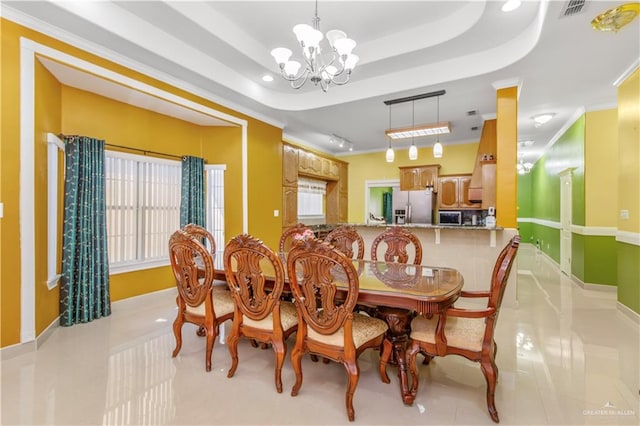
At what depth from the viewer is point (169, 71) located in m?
3.64

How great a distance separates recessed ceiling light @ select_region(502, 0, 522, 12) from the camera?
8.81ft

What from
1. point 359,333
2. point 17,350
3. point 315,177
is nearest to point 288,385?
point 359,333

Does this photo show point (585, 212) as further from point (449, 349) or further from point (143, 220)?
point (143, 220)

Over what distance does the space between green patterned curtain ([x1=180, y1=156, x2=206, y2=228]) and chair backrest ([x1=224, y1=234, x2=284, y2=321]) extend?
260 cm

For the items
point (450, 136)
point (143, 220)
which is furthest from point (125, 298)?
point (450, 136)

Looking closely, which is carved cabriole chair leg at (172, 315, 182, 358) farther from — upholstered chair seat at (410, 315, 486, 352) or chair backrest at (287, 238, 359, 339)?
upholstered chair seat at (410, 315, 486, 352)

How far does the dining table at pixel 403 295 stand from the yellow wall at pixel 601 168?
159 inches

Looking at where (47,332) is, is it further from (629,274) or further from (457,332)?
(629,274)

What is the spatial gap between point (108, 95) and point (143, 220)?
166cm

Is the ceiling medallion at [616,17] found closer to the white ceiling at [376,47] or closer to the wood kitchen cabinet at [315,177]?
the white ceiling at [376,47]

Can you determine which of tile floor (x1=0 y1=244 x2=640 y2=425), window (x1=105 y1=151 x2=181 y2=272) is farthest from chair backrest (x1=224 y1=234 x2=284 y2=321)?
window (x1=105 y1=151 x2=181 y2=272)

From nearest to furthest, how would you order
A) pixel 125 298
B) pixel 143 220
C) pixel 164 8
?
pixel 164 8 → pixel 125 298 → pixel 143 220

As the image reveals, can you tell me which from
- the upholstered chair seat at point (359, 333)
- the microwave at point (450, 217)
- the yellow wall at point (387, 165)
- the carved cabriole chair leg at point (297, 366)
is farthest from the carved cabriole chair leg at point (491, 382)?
the yellow wall at point (387, 165)

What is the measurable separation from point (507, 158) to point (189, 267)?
12.9 feet
